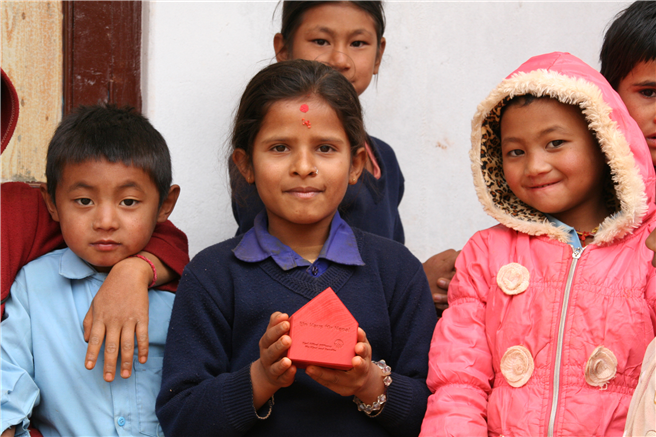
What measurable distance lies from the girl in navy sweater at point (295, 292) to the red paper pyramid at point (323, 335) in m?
0.09

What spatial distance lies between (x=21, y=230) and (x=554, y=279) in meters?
1.74

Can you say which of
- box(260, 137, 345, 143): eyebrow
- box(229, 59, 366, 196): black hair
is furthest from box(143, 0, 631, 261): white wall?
box(260, 137, 345, 143): eyebrow

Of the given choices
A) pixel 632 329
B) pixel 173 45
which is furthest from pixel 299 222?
pixel 173 45

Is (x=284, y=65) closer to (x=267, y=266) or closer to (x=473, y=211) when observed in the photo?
(x=267, y=266)

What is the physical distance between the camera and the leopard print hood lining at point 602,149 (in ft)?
6.14

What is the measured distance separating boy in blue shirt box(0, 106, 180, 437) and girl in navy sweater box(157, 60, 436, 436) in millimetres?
234

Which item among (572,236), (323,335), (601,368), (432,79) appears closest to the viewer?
(323,335)

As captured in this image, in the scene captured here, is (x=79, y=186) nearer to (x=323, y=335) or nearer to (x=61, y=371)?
(x=61, y=371)

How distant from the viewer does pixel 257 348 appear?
73.7 inches

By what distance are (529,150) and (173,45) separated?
181cm

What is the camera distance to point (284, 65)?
211 centimetres

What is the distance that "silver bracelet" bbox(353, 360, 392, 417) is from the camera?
181cm

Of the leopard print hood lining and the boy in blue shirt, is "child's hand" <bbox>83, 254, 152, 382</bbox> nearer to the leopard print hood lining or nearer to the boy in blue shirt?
the boy in blue shirt

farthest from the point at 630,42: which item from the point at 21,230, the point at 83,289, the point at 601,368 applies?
the point at 21,230
